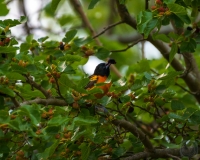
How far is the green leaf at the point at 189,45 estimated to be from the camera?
484 centimetres

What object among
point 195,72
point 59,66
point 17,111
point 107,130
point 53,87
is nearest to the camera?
point 17,111

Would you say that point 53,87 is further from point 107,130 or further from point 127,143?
point 127,143

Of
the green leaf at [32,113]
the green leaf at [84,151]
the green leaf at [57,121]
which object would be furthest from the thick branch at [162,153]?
the green leaf at [32,113]

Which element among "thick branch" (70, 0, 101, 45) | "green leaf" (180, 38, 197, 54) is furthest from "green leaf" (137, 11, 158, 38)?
"thick branch" (70, 0, 101, 45)

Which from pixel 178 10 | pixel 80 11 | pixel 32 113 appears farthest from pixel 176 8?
pixel 80 11

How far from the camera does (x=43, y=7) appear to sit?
8484 mm

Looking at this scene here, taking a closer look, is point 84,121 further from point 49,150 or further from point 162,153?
point 162,153

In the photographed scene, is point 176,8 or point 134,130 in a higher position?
point 176,8

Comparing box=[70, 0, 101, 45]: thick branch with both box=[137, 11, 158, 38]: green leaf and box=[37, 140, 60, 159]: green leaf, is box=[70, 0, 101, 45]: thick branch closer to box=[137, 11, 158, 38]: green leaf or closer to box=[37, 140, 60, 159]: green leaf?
box=[137, 11, 158, 38]: green leaf

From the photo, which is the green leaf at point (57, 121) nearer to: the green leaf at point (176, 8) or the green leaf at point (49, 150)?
the green leaf at point (49, 150)

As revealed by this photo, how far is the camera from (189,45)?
4859 mm

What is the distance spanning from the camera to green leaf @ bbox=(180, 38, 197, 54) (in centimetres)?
484

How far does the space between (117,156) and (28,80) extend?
0.96 metres

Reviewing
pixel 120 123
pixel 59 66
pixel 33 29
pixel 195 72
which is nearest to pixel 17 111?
pixel 59 66
